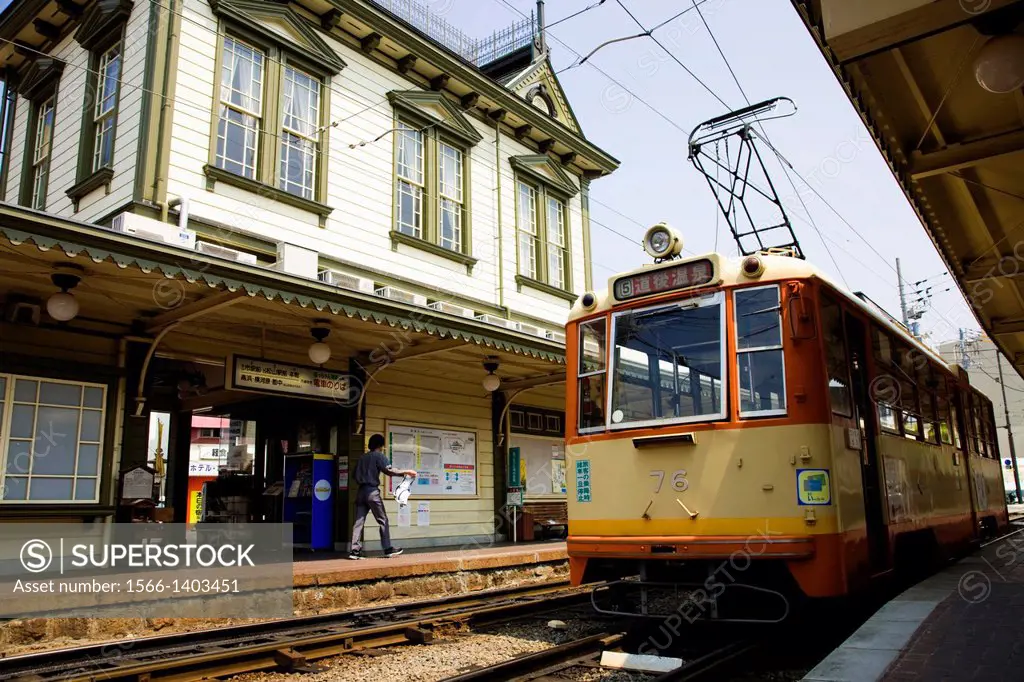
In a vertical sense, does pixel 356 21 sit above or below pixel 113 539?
above

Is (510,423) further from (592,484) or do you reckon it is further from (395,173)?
(592,484)

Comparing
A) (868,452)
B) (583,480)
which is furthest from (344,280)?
(868,452)

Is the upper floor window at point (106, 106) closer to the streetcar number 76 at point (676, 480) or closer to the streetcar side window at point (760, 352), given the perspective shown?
the streetcar number 76 at point (676, 480)

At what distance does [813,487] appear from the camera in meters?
5.76

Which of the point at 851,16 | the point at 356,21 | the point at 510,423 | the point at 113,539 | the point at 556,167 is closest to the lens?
the point at 851,16

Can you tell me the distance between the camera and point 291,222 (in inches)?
451

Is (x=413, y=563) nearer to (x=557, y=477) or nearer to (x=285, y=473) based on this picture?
(x=285, y=473)

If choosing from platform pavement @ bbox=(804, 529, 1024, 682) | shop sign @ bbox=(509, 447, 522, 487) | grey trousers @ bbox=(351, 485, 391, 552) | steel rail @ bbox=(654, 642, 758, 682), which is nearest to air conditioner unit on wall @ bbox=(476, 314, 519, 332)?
shop sign @ bbox=(509, 447, 522, 487)

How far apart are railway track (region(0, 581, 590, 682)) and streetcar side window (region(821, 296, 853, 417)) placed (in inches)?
162

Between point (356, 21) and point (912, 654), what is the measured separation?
1183 centimetres

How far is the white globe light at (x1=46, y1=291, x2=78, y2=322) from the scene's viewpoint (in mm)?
7891

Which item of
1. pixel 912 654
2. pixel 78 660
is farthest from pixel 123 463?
pixel 912 654

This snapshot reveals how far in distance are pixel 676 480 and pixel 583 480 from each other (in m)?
0.96

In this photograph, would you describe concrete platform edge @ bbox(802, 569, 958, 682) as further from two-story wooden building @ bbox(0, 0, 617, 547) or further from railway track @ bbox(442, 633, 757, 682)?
two-story wooden building @ bbox(0, 0, 617, 547)
